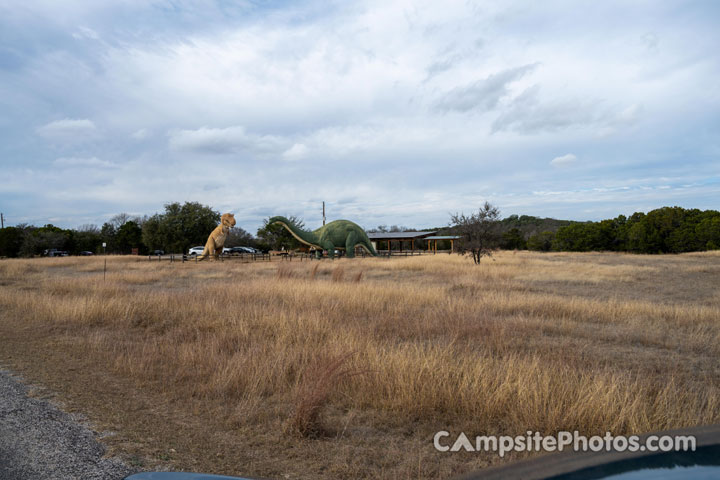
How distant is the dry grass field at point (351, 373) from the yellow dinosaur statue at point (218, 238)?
2432 cm

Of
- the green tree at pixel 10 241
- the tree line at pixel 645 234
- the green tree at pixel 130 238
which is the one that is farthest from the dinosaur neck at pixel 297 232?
the green tree at pixel 130 238

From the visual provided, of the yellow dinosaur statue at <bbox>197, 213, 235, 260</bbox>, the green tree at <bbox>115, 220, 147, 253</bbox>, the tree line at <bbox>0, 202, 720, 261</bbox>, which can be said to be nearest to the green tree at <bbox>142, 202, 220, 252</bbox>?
the tree line at <bbox>0, 202, 720, 261</bbox>

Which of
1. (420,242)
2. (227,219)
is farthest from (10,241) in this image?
(420,242)

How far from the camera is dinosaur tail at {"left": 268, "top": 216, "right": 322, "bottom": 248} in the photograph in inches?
1249

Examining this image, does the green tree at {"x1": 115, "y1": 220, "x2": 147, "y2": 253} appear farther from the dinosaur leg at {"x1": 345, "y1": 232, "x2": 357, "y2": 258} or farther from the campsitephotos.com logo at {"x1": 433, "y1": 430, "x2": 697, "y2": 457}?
the campsitephotos.com logo at {"x1": 433, "y1": 430, "x2": 697, "y2": 457}

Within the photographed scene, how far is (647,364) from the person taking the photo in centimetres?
566

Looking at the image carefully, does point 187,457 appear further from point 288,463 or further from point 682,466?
point 682,466

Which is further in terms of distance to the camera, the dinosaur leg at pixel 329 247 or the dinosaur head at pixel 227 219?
the dinosaur head at pixel 227 219

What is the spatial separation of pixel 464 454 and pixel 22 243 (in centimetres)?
5849

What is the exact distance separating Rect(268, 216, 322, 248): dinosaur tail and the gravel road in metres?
27.5

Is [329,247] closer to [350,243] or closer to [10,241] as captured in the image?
[350,243]

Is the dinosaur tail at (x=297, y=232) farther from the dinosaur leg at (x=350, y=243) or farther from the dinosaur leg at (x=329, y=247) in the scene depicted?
the dinosaur leg at (x=350, y=243)

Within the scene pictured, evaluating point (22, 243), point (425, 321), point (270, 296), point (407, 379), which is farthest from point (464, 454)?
point (22, 243)

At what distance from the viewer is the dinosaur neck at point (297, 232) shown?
31706 mm
